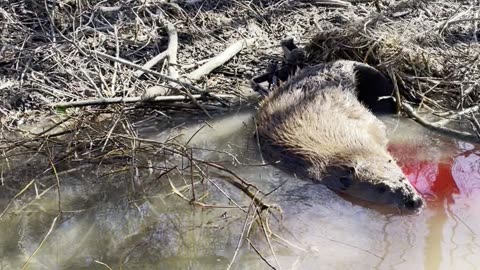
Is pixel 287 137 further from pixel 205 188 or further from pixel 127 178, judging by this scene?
pixel 127 178

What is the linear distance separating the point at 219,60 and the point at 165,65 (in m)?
0.46

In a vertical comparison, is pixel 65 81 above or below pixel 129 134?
below

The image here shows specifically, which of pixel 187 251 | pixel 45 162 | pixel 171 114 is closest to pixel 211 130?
pixel 171 114

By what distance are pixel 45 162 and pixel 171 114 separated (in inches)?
45.9

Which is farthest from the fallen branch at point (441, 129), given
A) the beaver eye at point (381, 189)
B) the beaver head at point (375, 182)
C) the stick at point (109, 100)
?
the stick at point (109, 100)

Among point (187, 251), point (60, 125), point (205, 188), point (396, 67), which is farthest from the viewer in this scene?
→ point (396, 67)

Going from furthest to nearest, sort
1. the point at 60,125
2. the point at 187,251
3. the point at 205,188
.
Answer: the point at 60,125, the point at 205,188, the point at 187,251

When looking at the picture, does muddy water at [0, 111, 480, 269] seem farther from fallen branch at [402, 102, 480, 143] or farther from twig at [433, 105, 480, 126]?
twig at [433, 105, 480, 126]

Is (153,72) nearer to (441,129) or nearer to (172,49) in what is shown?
(172,49)

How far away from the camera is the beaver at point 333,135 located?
495cm

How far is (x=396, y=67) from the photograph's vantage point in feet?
20.5

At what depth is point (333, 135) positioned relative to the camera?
5359 mm

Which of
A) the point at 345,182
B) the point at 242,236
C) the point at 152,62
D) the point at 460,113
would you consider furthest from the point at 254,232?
the point at 152,62

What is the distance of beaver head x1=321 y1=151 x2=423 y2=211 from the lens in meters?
4.76
